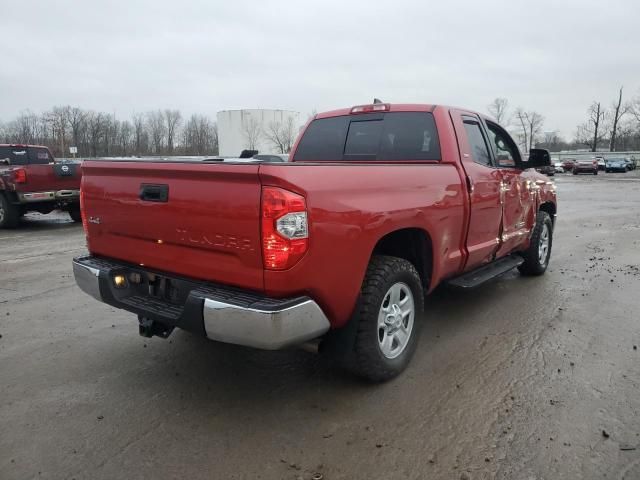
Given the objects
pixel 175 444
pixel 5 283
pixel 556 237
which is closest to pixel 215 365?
pixel 175 444

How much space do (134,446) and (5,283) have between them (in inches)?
174

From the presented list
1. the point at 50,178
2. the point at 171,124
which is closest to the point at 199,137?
the point at 171,124

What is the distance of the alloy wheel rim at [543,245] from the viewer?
20.3 feet

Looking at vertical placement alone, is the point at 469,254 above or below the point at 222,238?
below

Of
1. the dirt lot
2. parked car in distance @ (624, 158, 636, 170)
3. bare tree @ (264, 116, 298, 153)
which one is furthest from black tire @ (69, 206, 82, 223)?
bare tree @ (264, 116, 298, 153)

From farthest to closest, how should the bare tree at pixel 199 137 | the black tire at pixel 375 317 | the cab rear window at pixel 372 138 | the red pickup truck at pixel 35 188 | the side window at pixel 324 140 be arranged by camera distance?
the bare tree at pixel 199 137 → the red pickup truck at pixel 35 188 → the side window at pixel 324 140 → the cab rear window at pixel 372 138 → the black tire at pixel 375 317

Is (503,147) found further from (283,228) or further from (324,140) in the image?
(283,228)

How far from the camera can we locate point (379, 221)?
311cm

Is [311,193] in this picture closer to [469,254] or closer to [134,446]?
[134,446]

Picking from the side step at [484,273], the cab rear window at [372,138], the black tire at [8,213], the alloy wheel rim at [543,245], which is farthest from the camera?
the black tire at [8,213]

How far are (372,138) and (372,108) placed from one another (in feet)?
1.02

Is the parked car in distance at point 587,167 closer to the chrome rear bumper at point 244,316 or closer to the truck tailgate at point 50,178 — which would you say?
the truck tailgate at point 50,178

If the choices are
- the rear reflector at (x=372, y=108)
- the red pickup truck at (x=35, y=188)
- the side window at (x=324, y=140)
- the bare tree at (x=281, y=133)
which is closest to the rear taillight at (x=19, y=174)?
the red pickup truck at (x=35, y=188)

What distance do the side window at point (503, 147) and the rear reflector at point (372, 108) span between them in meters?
1.11
